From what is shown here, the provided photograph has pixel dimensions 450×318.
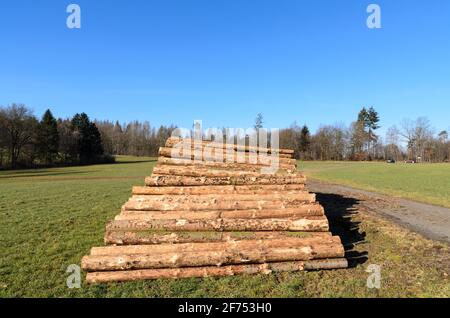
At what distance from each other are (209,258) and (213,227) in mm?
1308

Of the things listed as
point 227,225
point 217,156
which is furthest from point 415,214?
point 227,225

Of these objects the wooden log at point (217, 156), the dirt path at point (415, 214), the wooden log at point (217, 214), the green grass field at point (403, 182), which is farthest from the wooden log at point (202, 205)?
the green grass field at point (403, 182)

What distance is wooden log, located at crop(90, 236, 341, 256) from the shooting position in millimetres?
6441

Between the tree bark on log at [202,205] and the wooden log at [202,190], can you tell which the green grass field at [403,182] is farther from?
the tree bark on log at [202,205]

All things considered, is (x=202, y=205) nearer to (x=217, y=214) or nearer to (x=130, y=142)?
(x=217, y=214)

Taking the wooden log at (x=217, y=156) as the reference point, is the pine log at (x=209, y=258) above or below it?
below

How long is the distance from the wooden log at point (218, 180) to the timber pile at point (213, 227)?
1.1 inches

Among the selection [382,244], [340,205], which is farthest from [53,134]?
[382,244]

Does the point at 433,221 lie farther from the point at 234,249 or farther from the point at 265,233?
the point at 234,249

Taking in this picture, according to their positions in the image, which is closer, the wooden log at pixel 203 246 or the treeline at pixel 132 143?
the wooden log at pixel 203 246

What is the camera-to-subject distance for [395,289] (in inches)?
216

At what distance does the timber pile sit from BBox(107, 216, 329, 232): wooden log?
0.02m

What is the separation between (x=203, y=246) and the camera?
21.8ft

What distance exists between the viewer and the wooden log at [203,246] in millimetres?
6441
